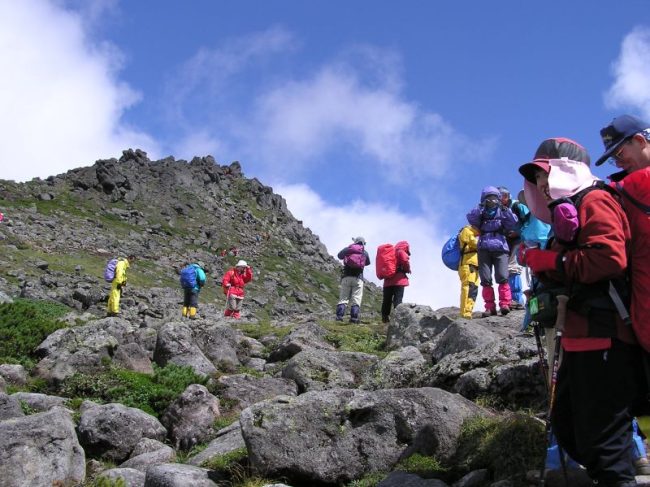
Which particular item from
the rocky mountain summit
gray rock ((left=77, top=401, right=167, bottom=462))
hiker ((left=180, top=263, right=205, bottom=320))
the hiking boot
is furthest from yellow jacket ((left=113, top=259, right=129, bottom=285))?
the hiking boot

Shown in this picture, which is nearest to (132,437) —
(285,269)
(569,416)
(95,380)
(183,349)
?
(95,380)

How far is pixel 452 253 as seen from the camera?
44.7 ft

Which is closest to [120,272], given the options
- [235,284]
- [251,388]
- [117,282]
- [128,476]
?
[117,282]

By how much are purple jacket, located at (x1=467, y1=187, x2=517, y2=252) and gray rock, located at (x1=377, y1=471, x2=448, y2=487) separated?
7.59m

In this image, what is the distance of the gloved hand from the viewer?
13.5ft

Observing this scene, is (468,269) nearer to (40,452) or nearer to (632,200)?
(40,452)

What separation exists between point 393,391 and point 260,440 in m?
1.66

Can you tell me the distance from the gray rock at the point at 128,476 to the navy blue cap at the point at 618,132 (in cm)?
628

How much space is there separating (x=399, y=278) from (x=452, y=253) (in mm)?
5594

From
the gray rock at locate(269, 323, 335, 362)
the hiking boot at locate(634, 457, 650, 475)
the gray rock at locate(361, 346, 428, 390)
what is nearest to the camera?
the hiking boot at locate(634, 457, 650, 475)

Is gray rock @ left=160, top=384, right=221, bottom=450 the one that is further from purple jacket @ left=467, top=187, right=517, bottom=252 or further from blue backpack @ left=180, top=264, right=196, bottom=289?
blue backpack @ left=180, top=264, right=196, bottom=289

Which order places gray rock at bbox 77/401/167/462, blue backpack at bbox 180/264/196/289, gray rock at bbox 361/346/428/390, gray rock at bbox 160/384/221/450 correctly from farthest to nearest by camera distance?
1. blue backpack at bbox 180/264/196/289
2. gray rock at bbox 361/346/428/390
3. gray rock at bbox 160/384/221/450
4. gray rock at bbox 77/401/167/462

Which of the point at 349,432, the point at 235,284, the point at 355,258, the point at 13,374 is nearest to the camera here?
the point at 349,432

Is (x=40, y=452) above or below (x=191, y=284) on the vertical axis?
below
